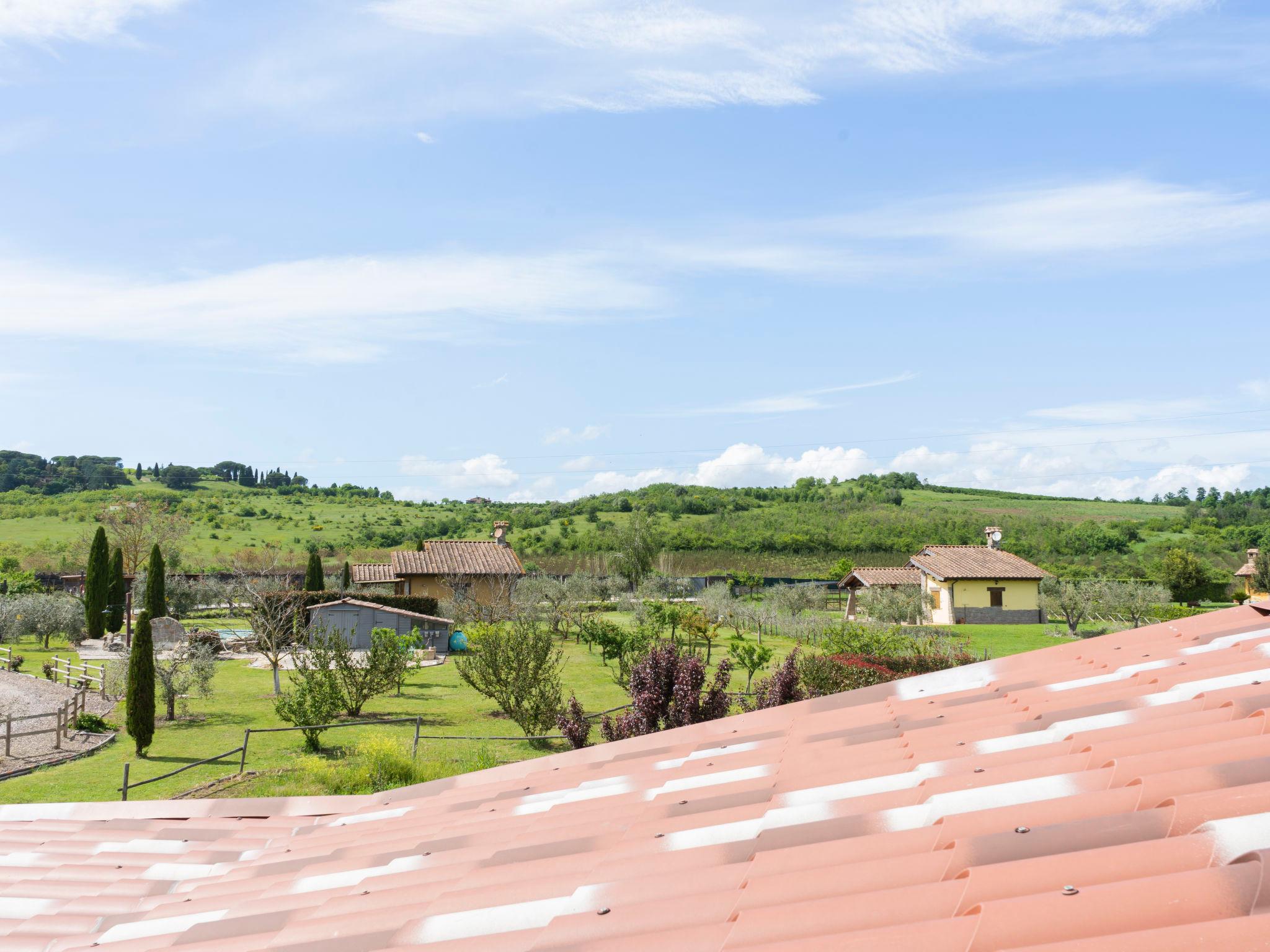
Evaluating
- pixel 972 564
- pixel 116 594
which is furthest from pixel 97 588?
pixel 972 564

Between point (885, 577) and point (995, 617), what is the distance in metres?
6.69

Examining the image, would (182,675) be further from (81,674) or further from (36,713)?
(81,674)

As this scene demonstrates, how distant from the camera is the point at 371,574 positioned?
50.8 meters

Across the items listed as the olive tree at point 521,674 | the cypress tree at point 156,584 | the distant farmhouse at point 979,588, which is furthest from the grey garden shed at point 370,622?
the distant farmhouse at point 979,588

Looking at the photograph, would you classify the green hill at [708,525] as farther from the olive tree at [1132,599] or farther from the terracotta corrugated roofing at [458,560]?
the olive tree at [1132,599]

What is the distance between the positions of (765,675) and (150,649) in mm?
14800

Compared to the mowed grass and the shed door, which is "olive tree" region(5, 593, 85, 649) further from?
the shed door

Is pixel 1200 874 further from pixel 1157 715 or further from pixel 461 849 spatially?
pixel 461 849

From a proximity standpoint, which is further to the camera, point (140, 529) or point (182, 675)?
point (140, 529)

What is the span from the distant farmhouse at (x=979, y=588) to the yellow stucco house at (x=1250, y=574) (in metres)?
9.06

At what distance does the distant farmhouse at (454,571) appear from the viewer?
44.5 metres

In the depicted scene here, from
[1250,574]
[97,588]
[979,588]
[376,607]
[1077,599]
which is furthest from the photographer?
[979,588]

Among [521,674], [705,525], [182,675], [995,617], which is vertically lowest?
[995,617]

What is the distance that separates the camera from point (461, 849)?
3406mm
